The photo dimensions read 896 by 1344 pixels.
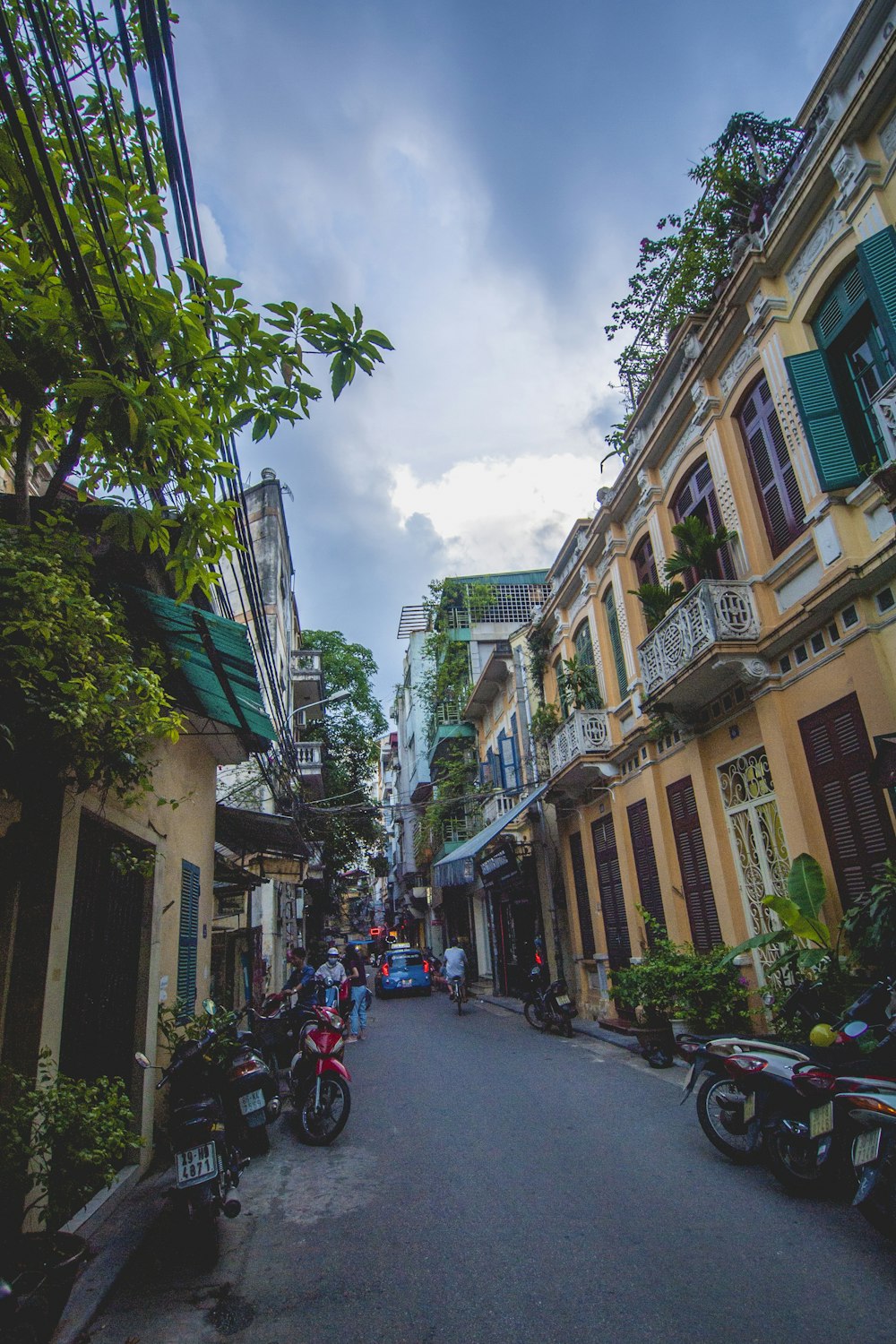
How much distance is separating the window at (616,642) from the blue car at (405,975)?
14379mm

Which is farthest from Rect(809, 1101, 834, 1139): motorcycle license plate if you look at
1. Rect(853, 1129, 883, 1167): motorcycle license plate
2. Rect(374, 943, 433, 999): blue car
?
Rect(374, 943, 433, 999): blue car

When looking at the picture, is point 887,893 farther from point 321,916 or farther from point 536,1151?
point 321,916

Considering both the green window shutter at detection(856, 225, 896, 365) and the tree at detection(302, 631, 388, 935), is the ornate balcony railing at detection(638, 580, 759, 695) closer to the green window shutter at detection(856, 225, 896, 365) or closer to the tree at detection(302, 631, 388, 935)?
the green window shutter at detection(856, 225, 896, 365)

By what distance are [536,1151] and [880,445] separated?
742 cm

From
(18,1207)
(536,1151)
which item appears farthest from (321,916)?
(18,1207)

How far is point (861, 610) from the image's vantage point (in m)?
7.45

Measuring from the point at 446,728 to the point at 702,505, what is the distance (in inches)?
689

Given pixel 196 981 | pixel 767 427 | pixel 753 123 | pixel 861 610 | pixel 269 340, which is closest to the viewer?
pixel 269 340

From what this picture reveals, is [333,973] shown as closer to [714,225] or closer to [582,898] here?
[582,898]

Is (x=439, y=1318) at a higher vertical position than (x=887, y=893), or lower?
lower

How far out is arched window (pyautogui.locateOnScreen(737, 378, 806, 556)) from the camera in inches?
347

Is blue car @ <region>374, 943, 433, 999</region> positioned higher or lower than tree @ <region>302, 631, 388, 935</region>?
lower

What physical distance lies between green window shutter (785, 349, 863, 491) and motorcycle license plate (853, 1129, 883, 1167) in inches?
234

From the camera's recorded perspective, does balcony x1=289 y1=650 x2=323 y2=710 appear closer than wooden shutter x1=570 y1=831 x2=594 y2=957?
No
